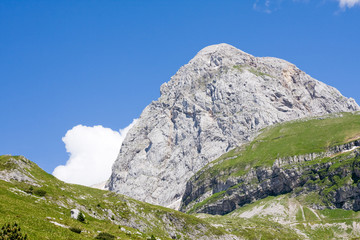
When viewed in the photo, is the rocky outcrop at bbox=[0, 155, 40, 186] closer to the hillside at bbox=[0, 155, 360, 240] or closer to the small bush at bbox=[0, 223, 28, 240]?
the hillside at bbox=[0, 155, 360, 240]

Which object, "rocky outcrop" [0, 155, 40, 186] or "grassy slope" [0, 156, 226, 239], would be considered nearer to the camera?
"grassy slope" [0, 156, 226, 239]

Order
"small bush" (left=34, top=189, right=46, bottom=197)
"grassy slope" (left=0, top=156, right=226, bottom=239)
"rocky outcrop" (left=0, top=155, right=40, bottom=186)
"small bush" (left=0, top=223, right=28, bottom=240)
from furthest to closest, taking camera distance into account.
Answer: "rocky outcrop" (left=0, top=155, right=40, bottom=186)
"small bush" (left=34, top=189, right=46, bottom=197)
"grassy slope" (left=0, top=156, right=226, bottom=239)
"small bush" (left=0, top=223, right=28, bottom=240)

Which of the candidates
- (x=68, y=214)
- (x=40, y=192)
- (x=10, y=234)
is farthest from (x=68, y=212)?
(x=10, y=234)

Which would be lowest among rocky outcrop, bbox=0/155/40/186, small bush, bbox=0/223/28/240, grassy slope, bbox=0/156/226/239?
small bush, bbox=0/223/28/240

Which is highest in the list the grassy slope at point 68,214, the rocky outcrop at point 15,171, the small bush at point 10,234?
the rocky outcrop at point 15,171

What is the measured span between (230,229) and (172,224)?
60660mm

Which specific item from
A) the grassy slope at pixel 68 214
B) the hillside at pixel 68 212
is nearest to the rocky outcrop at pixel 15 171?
the hillside at pixel 68 212

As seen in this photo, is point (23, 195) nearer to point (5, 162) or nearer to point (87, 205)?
point (87, 205)

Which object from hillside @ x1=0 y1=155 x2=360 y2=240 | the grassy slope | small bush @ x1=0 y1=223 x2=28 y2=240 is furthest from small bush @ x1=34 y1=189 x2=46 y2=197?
small bush @ x1=0 y1=223 x2=28 y2=240

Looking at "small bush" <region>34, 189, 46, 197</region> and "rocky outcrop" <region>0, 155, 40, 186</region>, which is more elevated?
"rocky outcrop" <region>0, 155, 40, 186</region>

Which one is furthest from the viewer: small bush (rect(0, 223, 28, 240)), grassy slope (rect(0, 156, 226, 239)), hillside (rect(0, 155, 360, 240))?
hillside (rect(0, 155, 360, 240))

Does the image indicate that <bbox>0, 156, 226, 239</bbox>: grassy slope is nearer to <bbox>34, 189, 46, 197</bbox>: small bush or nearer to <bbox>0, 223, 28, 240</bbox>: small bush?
<bbox>34, 189, 46, 197</bbox>: small bush

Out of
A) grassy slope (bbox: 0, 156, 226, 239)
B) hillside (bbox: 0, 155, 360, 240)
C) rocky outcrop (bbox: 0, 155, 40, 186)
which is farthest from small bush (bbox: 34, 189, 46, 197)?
rocky outcrop (bbox: 0, 155, 40, 186)

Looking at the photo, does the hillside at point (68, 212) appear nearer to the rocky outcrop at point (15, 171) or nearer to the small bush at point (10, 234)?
the rocky outcrop at point (15, 171)
